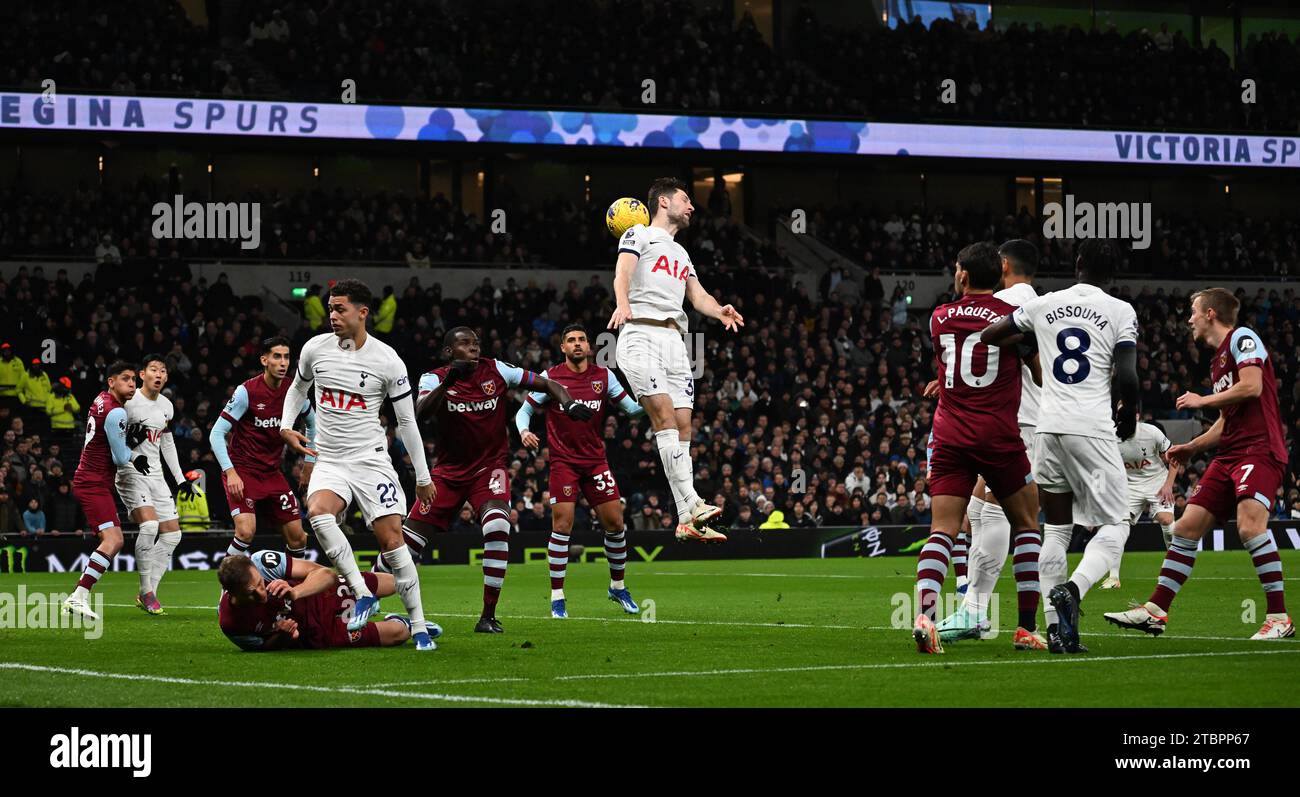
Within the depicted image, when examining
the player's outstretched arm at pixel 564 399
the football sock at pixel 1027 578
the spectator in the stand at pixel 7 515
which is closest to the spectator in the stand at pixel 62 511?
the spectator in the stand at pixel 7 515

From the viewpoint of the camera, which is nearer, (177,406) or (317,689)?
(317,689)

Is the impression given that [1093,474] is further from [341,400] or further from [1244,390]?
[341,400]

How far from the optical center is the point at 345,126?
118 ft

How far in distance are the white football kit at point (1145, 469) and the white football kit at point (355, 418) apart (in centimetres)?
1090

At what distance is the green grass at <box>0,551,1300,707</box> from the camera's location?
316 inches

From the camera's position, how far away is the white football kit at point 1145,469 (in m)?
19.0

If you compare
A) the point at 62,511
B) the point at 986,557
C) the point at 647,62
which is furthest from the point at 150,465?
the point at 647,62

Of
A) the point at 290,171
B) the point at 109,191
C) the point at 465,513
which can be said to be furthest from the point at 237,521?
the point at 290,171

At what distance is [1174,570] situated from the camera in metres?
11.3

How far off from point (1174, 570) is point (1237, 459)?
944mm

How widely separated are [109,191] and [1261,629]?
32065 mm
